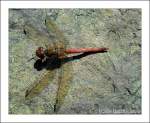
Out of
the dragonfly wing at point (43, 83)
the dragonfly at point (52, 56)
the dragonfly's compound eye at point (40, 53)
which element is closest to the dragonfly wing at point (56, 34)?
the dragonfly at point (52, 56)

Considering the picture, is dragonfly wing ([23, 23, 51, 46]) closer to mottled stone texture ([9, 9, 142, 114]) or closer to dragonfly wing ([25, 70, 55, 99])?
mottled stone texture ([9, 9, 142, 114])

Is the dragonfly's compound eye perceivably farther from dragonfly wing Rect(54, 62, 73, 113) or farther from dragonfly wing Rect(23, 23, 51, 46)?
dragonfly wing Rect(54, 62, 73, 113)

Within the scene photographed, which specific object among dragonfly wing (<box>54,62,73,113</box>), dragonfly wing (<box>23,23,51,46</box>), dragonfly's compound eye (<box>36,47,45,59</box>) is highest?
dragonfly wing (<box>23,23,51,46</box>)

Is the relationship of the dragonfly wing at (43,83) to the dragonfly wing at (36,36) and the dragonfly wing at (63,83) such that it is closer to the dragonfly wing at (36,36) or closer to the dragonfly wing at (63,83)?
the dragonfly wing at (63,83)

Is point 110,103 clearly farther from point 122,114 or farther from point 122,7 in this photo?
point 122,7

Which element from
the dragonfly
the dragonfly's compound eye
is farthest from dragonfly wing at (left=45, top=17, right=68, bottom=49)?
the dragonfly's compound eye

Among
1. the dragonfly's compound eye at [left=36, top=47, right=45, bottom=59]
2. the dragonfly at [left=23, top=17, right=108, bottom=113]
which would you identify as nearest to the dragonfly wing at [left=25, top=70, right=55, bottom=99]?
the dragonfly at [left=23, top=17, right=108, bottom=113]

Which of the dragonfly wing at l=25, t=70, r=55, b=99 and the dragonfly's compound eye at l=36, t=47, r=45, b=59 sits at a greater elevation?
the dragonfly's compound eye at l=36, t=47, r=45, b=59
